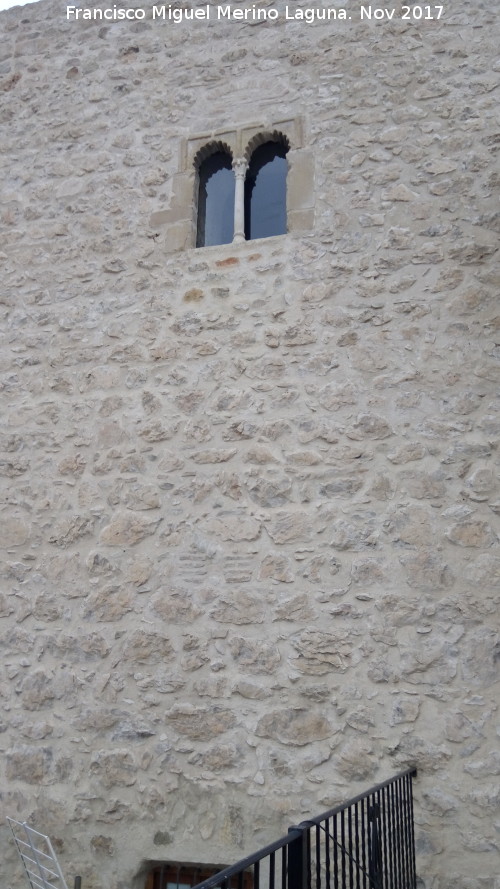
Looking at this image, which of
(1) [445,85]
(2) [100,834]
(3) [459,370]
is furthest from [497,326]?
(2) [100,834]

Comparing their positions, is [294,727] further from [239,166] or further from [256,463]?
[239,166]

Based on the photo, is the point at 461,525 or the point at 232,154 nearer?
the point at 461,525

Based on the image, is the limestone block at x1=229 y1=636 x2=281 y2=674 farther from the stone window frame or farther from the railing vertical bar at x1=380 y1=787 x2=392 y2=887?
the stone window frame

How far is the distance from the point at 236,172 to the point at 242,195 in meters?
0.18

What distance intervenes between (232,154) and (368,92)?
0.94m

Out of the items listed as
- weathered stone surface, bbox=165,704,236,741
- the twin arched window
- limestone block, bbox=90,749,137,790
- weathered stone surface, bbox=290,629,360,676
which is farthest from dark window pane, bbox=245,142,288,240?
limestone block, bbox=90,749,137,790

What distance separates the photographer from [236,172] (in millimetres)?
4980

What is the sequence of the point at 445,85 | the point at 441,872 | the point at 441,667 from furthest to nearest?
1. the point at 445,85
2. the point at 441,667
3. the point at 441,872

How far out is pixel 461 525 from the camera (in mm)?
3877

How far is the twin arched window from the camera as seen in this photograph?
4.93 meters

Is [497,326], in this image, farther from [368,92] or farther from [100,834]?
[100,834]

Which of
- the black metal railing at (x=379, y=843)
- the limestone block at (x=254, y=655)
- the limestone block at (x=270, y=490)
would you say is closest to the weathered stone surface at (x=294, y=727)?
the limestone block at (x=254, y=655)

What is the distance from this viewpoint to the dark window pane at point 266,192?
16.2 ft

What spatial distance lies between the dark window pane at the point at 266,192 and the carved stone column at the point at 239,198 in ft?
0.31
